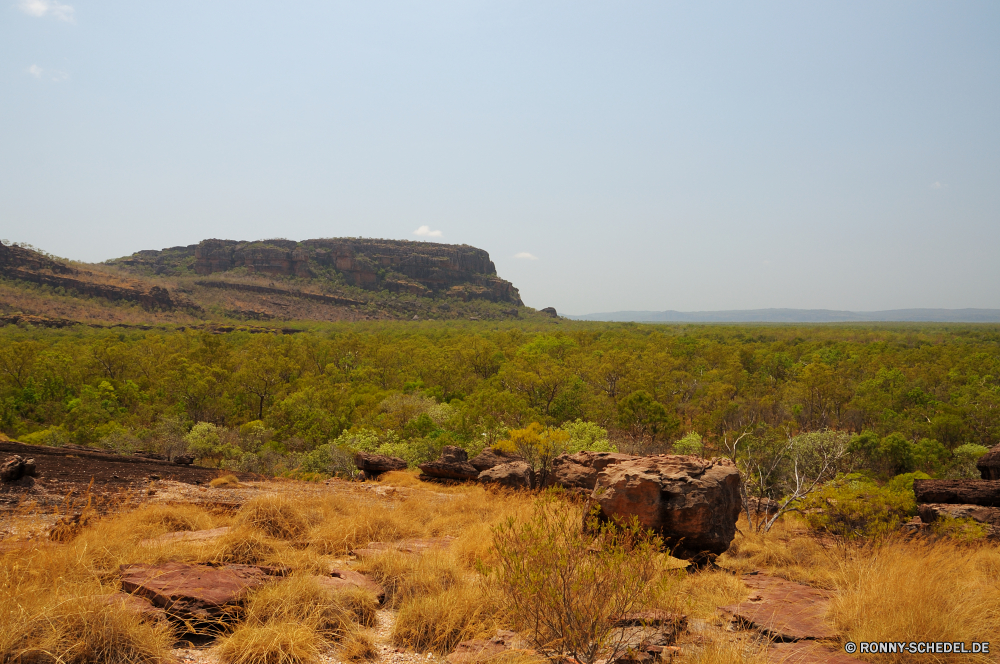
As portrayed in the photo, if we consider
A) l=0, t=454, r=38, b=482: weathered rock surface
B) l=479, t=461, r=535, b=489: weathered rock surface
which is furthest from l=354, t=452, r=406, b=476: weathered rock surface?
l=0, t=454, r=38, b=482: weathered rock surface

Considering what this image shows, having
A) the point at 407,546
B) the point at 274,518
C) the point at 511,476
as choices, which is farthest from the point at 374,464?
the point at 407,546

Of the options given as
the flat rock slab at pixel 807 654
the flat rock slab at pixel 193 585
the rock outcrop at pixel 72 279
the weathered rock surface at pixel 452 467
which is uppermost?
the rock outcrop at pixel 72 279

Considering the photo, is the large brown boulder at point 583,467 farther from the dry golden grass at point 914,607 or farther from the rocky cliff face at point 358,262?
the rocky cliff face at point 358,262

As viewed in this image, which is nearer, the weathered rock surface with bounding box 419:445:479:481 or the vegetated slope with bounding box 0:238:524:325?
the weathered rock surface with bounding box 419:445:479:481

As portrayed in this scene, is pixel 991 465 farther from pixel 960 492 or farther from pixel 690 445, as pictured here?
pixel 690 445

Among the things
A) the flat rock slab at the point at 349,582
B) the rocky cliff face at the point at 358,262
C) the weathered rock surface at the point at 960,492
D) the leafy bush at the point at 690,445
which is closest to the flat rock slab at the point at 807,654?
the flat rock slab at the point at 349,582

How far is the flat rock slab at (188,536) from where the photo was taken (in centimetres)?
576

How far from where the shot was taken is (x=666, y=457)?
25.5ft

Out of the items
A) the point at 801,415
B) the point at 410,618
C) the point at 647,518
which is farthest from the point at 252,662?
the point at 801,415

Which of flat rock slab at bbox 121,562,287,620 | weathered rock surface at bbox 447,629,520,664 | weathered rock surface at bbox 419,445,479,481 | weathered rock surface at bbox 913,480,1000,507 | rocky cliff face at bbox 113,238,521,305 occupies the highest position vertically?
rocky cliff face at bbox 113,238,521,305

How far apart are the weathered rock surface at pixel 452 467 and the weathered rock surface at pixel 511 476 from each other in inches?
29.9

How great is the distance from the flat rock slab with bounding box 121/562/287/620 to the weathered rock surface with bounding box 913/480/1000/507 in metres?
13.7

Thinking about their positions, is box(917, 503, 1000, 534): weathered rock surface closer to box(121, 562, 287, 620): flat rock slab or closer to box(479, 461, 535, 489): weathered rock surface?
box(479, 461, 535, 489): weathered rock surface

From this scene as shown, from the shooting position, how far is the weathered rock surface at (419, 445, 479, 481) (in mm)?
13852
